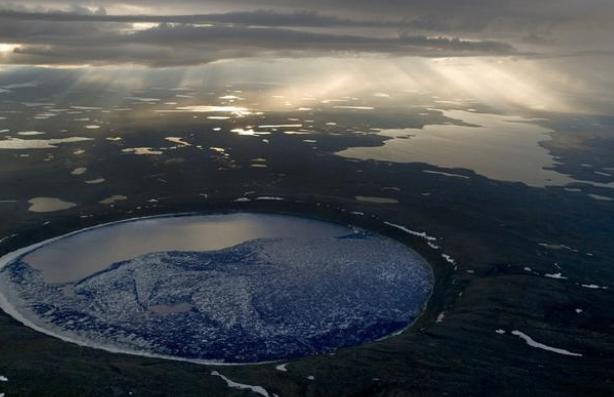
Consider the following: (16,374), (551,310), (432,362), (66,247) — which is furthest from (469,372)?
(66,247)

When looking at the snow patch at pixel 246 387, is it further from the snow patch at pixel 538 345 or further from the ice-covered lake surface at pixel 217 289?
the snow patch at pixel 538 345

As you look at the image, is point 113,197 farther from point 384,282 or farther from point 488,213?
point 488,213

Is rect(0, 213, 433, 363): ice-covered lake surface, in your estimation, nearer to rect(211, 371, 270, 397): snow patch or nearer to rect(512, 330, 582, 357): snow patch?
rect(211, 371, 270, 397): snow patch

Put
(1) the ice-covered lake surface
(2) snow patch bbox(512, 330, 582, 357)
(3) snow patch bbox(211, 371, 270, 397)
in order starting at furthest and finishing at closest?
(1) the ice-covered lake surface
(2) snow patch bbox(512, 330, 582, 357)
(3) snow patch bbox(211, 371, 270, 397)

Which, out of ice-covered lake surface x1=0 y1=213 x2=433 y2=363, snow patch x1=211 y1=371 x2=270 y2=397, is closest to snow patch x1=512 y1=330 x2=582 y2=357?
ice-covered lake surface x1=0 y1=213 x2=433 y2=363

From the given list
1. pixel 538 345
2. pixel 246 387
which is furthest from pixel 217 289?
pixel 538 345

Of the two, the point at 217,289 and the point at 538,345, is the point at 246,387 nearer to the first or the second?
the point at 217,289

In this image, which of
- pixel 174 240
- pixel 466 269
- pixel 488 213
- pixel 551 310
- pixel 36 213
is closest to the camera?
pixel 551 310

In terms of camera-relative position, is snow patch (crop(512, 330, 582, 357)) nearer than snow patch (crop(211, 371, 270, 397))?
No

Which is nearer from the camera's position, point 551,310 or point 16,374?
point 16,374
